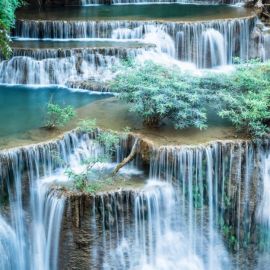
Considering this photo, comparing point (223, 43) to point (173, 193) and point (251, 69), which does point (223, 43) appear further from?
point (173, 193)

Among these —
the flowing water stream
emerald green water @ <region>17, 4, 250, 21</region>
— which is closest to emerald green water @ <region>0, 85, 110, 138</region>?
the flowing water stream

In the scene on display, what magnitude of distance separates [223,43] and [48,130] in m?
7.32

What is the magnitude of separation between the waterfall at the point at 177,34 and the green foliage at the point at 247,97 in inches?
166

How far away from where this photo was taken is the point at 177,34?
15.9m

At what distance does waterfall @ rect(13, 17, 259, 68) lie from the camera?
15.7m

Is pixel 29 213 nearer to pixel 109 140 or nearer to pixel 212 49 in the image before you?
pixel 109 140

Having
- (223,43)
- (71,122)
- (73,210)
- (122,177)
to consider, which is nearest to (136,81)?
(71,122)

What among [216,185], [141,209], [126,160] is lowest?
[141,209]

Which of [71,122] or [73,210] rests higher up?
[71,122]

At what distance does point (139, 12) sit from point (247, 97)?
10.2m

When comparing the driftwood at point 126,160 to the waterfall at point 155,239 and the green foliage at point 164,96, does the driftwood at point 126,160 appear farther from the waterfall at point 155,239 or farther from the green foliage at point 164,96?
the green foliage at point 164,96

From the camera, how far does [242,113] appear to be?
32.5 feet

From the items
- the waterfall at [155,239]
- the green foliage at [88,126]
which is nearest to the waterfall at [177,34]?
the green foliage at [88,126]

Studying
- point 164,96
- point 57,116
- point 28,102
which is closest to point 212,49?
point 28,102
